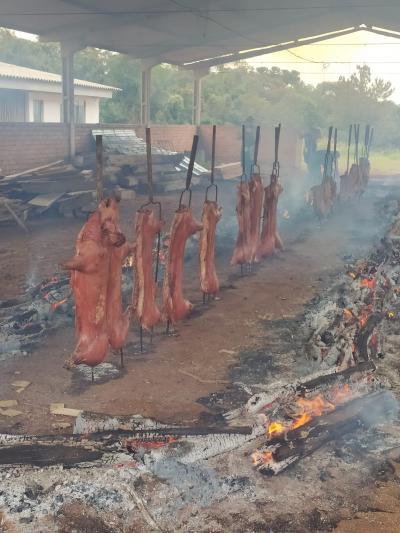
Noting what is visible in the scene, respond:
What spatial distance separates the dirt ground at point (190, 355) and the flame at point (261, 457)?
28.5 inches

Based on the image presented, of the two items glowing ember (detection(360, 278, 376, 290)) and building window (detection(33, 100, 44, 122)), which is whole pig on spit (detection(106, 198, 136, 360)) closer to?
glowing ember (detection(360, 278, 376, 290))

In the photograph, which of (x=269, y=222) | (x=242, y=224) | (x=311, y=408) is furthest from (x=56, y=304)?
(x=269, y=222)

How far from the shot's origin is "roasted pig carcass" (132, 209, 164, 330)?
23.1 ft

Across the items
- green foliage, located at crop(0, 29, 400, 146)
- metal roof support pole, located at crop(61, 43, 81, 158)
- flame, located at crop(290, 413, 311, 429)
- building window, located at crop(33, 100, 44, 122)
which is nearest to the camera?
flame, located at crop(290, 413, 311, 429)

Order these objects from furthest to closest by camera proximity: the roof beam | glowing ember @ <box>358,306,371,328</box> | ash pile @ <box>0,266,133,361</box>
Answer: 1. the roof beam
2. ash pile @ <box>0,266,133,361</box>
3. glowing ember @ <box>358,306,371,328</box>

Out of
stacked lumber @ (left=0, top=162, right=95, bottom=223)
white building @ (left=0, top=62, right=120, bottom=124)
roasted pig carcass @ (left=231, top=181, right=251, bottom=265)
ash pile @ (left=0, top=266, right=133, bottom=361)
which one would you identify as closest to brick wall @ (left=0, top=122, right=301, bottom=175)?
stacked lumber @ (left=0, top=162, right=95, bottom=223)

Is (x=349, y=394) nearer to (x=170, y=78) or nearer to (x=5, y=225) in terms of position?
(x=5, y=225)

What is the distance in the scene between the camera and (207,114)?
46.0 metres

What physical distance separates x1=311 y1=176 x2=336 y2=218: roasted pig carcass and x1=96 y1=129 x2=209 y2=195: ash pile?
7.04 metres

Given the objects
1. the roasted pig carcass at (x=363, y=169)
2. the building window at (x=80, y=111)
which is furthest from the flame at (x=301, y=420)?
the building window at (x=80, y=111)

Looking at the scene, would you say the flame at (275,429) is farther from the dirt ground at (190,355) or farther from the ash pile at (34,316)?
the ash pile at (34,316)

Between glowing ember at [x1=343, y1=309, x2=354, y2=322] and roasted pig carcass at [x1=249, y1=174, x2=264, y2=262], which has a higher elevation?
roasted pig carcass at [x1=249, y1=174, x2=264, y2=262]

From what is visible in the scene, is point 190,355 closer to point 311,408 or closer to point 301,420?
point 311,408

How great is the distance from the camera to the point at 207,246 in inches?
351
